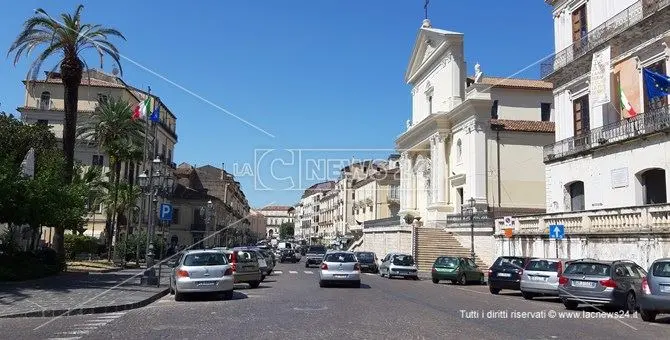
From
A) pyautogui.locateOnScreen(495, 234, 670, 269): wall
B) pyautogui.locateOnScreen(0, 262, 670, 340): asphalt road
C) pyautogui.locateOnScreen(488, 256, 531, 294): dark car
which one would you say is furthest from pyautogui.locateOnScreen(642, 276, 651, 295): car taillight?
pyautogui.locateOnScreen(488, 256, 531, 294): dark car

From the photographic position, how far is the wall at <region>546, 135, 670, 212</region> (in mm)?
26859

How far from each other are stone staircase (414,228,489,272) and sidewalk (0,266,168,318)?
25027 millimetres

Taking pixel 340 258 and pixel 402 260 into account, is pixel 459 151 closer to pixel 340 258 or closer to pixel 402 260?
pixel 402 260

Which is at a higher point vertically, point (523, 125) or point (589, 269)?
point (523, 125)

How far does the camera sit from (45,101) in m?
60.3

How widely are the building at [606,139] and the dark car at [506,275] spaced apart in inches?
158

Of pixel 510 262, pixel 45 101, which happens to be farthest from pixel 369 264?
pixel 45 101

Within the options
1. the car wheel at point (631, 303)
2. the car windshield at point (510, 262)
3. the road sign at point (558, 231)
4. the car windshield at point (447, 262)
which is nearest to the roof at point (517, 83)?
the car windshield at point (447, 262)

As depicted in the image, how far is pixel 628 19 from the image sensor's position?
1129 inches

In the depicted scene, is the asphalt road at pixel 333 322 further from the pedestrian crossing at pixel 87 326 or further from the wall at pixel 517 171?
the wall at pixel 517 171

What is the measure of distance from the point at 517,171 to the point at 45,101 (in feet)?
154

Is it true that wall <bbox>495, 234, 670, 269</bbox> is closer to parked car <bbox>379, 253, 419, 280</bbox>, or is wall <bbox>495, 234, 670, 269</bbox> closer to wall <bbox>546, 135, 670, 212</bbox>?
wall <bbox>546, 135, 670, 212</bbox>

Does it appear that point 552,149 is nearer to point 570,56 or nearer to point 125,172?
point 570,56

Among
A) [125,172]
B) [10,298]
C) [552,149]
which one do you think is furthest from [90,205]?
[552,149]
